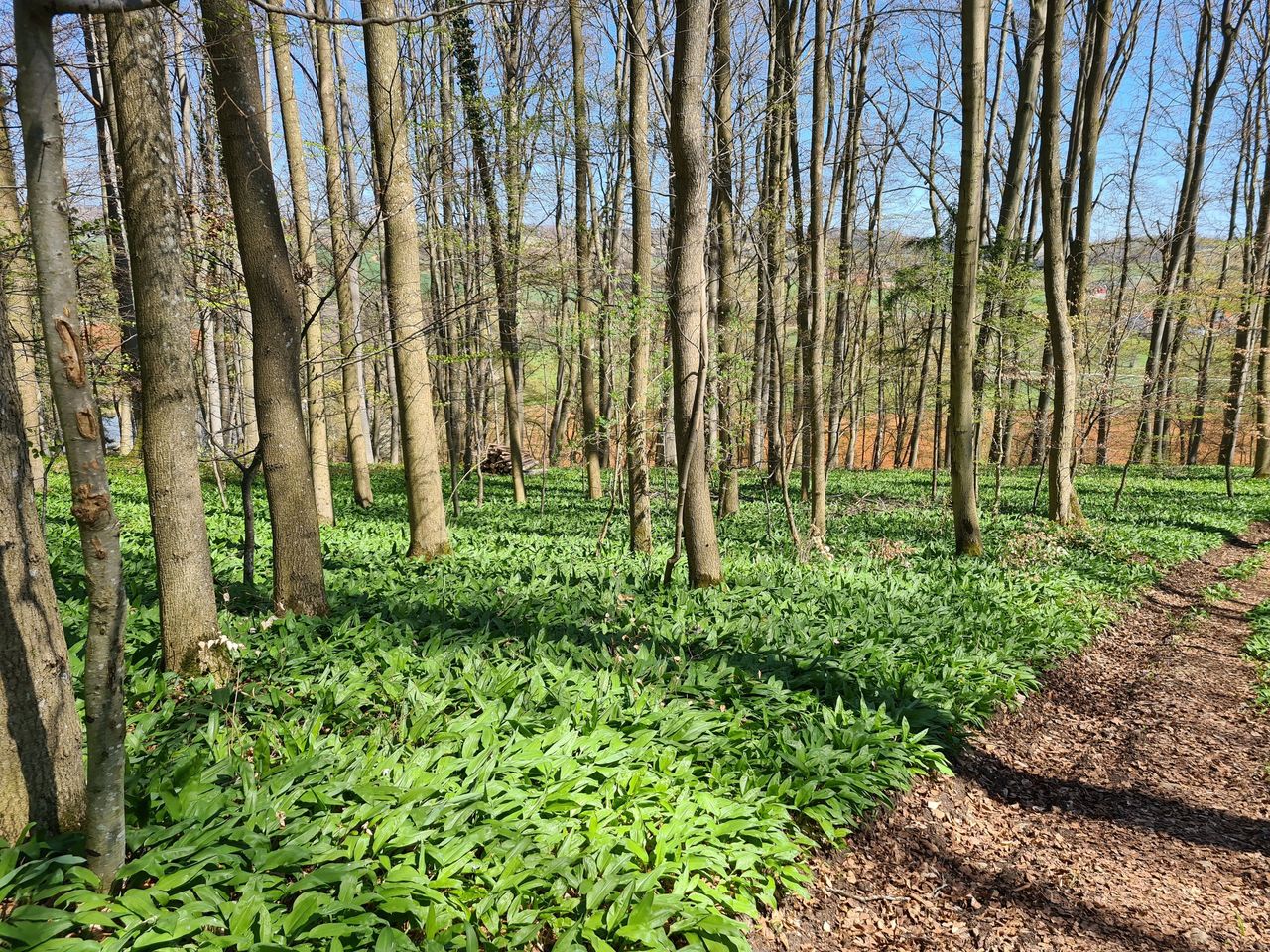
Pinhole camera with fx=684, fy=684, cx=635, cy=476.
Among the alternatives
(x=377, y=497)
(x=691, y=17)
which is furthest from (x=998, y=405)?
(x=377, y=497)

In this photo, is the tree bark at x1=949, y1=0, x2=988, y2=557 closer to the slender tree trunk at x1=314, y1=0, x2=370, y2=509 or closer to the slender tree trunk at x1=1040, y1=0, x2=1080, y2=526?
the slender tree trunk at x1=1040, y1=0, x2=1080, y2=526

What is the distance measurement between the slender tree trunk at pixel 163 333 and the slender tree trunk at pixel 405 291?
2.67 m

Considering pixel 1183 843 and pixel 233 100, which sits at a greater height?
pixel 233 100

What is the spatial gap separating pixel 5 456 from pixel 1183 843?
5.49m

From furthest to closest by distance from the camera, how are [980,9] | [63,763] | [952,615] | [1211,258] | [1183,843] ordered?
[1211,258] < [980,9] < [952,615] < [1183,843] < [63,763]

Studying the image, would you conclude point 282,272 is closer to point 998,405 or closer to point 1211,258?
point 998,405

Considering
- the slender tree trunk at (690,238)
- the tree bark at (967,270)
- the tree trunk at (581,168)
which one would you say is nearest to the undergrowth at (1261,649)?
the tree bark at (967,270)

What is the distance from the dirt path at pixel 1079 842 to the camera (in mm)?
2949

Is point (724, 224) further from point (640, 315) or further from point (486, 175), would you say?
point (486, 175)

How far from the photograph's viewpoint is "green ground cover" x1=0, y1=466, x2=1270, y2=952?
2322 millimetres

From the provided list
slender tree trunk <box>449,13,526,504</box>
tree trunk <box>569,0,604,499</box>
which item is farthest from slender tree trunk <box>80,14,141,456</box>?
tree trunk <box>569,0,604,499</box>

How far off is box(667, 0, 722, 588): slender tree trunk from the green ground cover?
128 cm

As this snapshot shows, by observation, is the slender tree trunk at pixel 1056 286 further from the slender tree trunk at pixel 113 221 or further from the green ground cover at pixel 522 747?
the slender tree trunk at pixel 113 221

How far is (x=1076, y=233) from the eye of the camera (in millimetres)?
13125
